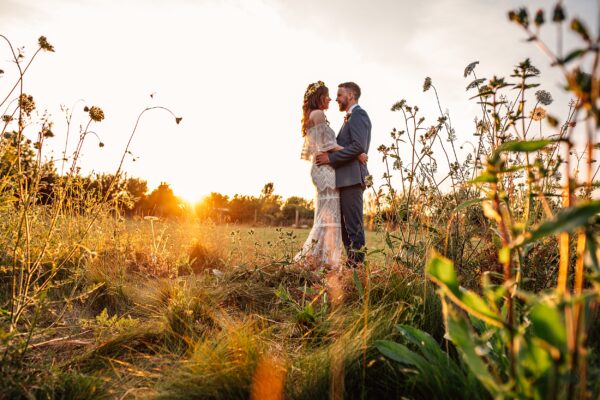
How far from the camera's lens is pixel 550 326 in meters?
0.64

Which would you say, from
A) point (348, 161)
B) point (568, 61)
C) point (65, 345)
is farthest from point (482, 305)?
point (348, 161)

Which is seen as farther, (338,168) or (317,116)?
(317,116)

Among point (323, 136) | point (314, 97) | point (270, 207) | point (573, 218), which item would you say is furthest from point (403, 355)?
point (270, 207)

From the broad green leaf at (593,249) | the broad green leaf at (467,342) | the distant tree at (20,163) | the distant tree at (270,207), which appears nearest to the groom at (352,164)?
the distant tree at (20,163)

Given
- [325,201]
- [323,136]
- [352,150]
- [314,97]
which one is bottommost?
[325,201]

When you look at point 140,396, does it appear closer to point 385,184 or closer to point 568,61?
point 568,61

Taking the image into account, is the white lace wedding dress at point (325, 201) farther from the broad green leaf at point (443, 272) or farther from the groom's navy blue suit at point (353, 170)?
the broad green leaf at point (443, 272)

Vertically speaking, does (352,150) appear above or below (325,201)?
above

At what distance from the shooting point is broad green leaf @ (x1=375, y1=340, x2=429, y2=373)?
3.86 ft

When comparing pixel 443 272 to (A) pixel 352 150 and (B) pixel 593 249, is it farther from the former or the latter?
(A) pixel 352 150

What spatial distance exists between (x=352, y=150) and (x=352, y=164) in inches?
8.9

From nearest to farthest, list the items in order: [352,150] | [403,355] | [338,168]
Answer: [403,355], [352,150], [338,168]

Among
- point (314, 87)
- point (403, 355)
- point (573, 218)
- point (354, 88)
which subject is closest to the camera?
point (573, 218)

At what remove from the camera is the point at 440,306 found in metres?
1.72
